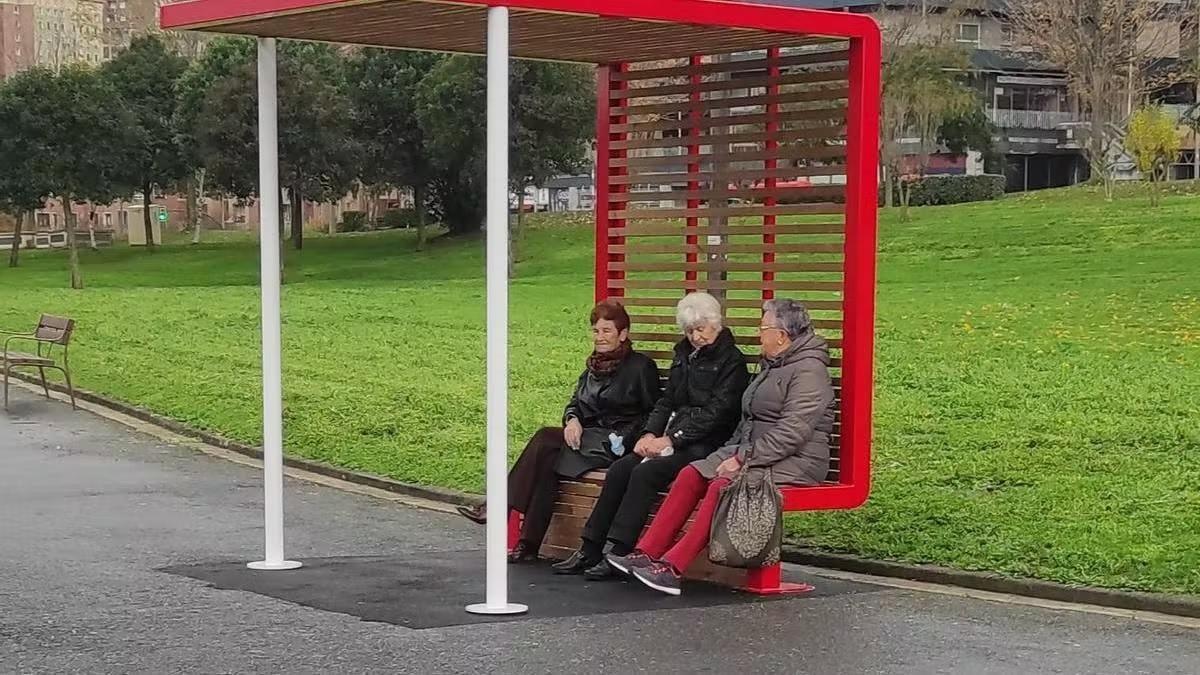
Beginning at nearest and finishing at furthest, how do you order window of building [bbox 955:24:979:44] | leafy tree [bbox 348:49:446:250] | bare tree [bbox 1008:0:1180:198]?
leafy tree [bbox 348:49:446:250]
bare tree [bbox 1008:0:1180:198]
window of building [bbox 955:24:979:44]

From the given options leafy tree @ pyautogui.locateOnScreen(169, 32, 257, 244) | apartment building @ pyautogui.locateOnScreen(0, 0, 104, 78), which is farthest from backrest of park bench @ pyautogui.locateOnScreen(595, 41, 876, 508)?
apartment building @ pyautogui.locateOnScreen(0, 0, 104, 78)

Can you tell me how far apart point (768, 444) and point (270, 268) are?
255cm

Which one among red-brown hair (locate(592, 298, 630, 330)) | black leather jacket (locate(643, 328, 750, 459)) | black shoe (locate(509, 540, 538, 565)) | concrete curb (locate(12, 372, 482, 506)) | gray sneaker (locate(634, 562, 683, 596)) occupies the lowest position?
concrete curb (locate(12, 372, 482, 506))

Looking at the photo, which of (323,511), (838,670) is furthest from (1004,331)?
(838,670)

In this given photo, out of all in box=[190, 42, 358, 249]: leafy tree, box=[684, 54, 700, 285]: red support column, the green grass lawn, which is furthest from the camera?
box=[190, 42, 358, 249]: leafy tree

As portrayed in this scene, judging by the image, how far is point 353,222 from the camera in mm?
58500

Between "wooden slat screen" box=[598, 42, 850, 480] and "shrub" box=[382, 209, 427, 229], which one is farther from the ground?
"wooden slat screen" box=[598, 42, 850, 480]

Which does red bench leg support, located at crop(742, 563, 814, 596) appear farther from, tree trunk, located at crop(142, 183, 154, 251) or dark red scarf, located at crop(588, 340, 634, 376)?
tree trunk, located at crop(142, 183, 154, 251)

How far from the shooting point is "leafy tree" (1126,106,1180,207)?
1666 inches

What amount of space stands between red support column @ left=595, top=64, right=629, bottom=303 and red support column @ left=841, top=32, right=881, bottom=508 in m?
1.67

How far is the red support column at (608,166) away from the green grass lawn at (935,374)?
A: 1.85 m

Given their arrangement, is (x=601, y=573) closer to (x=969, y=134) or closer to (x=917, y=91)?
(x=917, y=91)

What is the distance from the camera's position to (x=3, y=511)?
10664mm

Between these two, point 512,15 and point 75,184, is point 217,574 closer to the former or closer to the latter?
point 512,15
